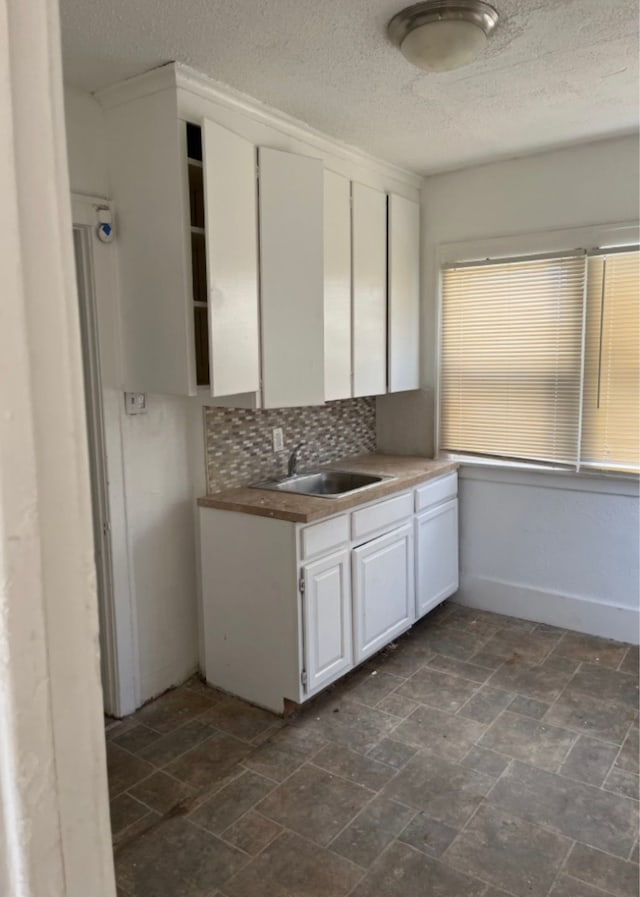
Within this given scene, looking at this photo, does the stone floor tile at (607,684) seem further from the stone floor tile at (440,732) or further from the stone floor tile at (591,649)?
the stone floor tile at (440,732)

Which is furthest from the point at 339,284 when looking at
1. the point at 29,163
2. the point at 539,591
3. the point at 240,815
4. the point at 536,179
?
the point at 29,163

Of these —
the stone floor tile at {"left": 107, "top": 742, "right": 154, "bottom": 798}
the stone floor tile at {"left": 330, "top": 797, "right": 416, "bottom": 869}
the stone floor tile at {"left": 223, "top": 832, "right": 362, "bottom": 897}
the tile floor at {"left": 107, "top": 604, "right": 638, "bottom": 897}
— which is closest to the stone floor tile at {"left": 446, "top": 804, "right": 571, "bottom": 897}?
the tile floor at {"left": 107, "top": 604, "right": 638, "bottom": 897}

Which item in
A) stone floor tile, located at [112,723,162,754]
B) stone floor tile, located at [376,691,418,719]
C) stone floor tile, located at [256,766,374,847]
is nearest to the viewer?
stone floor tile, located at [256,766,374,847]

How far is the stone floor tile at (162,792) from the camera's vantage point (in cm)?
229

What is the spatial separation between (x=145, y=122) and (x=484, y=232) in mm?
1985

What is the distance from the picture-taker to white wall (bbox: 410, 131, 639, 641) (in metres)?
3.35

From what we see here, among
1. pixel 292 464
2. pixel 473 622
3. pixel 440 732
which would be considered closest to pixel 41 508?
pixel 440 732

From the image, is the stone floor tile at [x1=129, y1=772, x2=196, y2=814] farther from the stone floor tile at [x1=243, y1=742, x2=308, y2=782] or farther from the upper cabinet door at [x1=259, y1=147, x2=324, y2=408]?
the upper cabinet door at [x1=259, y1=147, x2=324, y2=408]

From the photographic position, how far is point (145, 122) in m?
2.47

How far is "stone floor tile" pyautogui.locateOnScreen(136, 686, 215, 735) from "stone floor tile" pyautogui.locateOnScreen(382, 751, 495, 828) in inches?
37.0

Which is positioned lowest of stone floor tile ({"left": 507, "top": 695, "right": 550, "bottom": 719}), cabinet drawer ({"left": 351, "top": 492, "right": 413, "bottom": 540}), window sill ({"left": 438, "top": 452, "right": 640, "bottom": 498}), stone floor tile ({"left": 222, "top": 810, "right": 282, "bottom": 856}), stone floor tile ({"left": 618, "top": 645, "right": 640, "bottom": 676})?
stone floor tile ({"left": 222, "top": 810, "right": 282, "bottom": 856})

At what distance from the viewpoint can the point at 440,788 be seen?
2357mm

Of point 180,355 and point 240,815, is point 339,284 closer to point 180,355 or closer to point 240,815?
point 180,355

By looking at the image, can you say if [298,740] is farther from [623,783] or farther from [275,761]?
[623,783]
